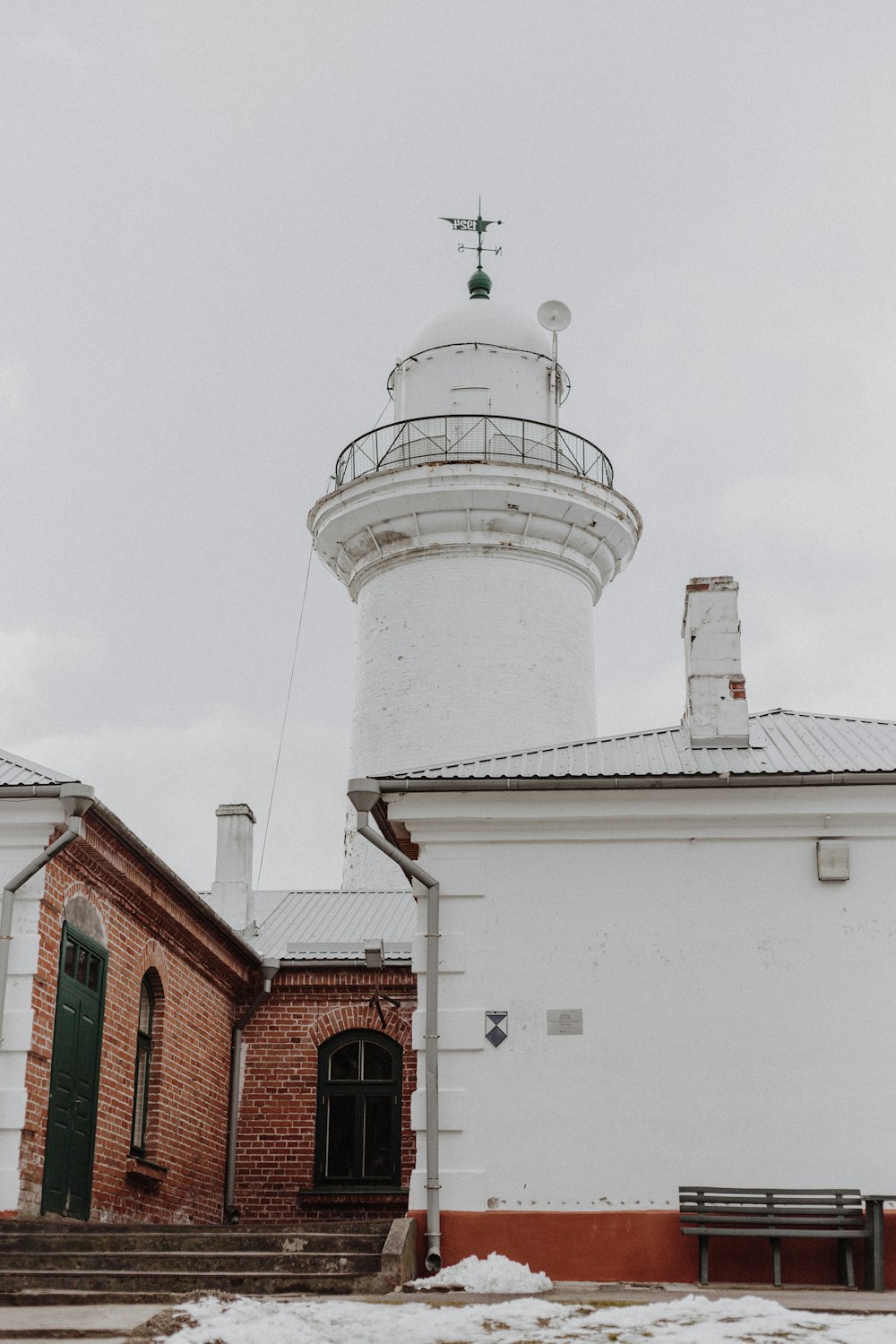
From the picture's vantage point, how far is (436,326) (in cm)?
2439

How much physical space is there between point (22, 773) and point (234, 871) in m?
7.78

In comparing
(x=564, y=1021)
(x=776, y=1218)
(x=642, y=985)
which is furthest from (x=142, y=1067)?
(x=776, y=1218)

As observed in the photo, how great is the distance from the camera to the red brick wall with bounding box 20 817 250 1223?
492 inches

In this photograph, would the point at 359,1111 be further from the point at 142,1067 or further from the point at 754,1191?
the point at 754,1191

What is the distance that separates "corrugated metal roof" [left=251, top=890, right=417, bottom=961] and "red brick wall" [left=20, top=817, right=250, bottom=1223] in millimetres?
853

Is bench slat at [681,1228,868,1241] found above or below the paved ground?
above

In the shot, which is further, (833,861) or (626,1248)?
(833,861)

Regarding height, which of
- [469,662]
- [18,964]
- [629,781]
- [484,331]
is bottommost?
[18,964]

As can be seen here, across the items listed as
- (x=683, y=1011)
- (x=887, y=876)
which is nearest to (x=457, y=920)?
(x=683, y=1011)

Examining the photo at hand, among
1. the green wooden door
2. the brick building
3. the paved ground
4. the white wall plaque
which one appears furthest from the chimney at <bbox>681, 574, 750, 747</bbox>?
the green wooden door

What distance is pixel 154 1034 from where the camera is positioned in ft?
51.4

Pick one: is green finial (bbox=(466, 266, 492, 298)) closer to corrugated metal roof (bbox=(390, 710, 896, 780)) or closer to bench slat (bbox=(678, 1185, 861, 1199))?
corrugated metal roof (bbox=(390, 710, 896, 780))

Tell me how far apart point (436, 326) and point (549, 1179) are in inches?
612

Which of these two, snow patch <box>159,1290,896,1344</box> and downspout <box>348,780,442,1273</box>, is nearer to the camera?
snow patch <box>159,1290,896,1344</box>
